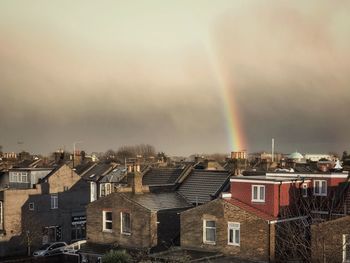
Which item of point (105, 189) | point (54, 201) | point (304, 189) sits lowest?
point (54, 201)

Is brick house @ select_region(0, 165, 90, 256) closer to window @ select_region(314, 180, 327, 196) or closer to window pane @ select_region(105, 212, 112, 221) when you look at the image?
window pane @ select_region(105, 212, 112, 221)

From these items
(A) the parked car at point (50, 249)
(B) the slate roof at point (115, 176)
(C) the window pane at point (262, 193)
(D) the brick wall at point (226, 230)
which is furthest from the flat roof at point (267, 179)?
(B) the slate roof at point (115, 176)

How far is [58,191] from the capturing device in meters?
55.4

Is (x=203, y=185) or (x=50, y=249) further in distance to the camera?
(x=50, y=249)

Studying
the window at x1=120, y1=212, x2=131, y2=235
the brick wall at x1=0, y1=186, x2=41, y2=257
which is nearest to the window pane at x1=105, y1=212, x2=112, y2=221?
the window at x1=120, y1=212, x2=131, y2=235

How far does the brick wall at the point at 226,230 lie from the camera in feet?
107

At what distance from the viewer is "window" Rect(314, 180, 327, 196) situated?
37.2 m

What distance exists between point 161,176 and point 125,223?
11.1 metres

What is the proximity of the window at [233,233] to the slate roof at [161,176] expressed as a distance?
13623 millimetres

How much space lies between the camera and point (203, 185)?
44938mm

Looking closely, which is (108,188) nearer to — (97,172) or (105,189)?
(105,189)

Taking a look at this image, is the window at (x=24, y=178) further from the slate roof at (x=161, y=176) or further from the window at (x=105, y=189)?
the slate roof at (x=161, y=176)

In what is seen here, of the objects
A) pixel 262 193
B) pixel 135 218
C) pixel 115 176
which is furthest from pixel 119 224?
pixel 115 176

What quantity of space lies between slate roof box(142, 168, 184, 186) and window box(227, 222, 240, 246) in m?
13.6
